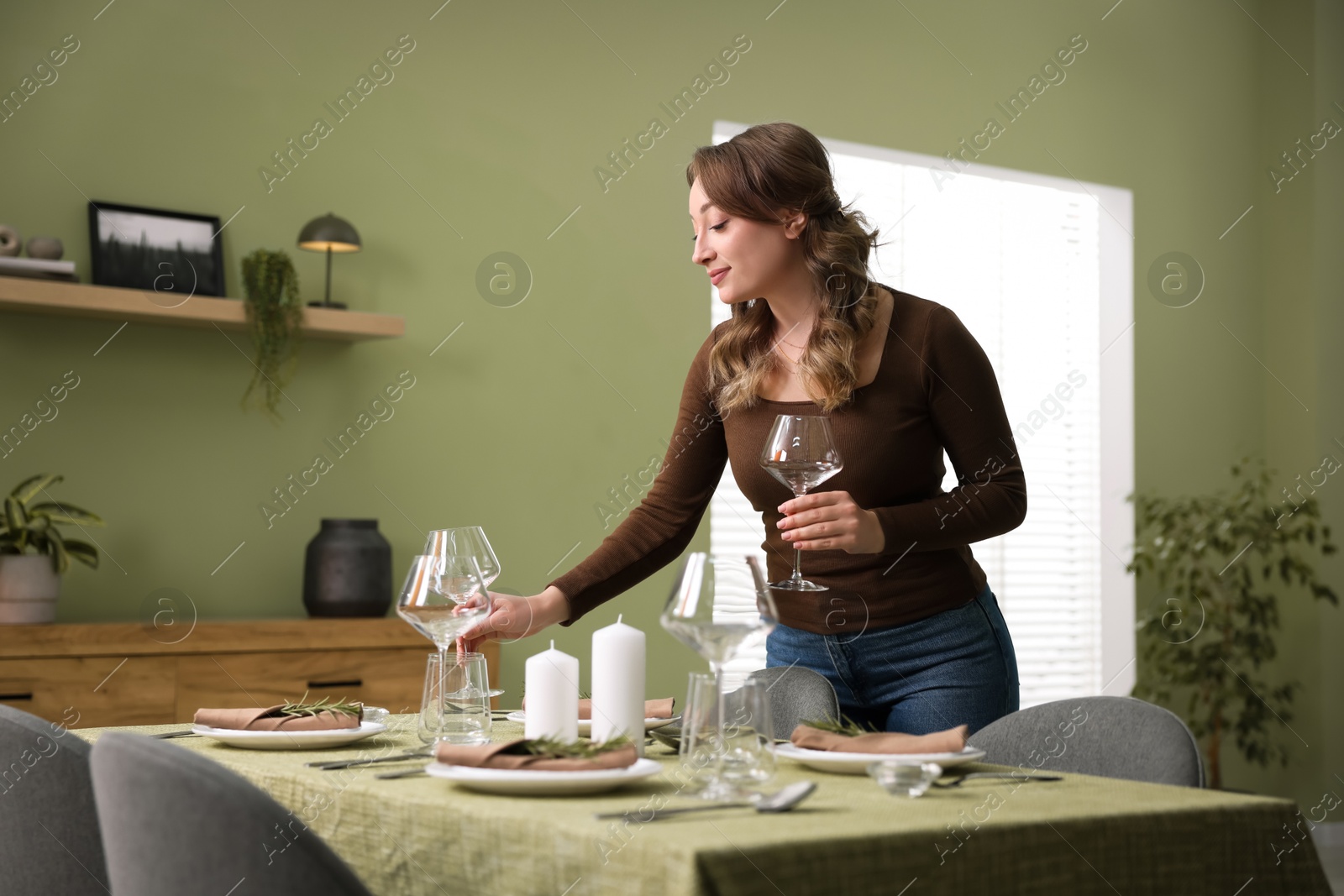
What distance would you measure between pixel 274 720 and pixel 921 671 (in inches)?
37.2

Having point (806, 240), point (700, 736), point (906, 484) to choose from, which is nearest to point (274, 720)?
point (700, 736)

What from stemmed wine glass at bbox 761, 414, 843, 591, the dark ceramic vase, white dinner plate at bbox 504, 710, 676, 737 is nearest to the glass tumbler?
white dinner plate at bbox 504, 710, 676, 737

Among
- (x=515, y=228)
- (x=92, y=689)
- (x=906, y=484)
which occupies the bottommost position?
(x=92, y=689)

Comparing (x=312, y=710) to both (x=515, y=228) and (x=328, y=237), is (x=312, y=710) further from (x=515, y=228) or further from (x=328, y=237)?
(x=515, y=228)

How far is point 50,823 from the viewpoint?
5.00ft

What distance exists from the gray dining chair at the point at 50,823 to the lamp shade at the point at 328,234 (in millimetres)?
2269

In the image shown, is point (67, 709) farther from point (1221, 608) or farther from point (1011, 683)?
point (1221, 608)

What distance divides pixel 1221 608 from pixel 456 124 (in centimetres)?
324

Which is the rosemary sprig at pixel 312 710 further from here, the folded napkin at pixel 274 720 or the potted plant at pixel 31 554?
the potted plant at pixel 31 554

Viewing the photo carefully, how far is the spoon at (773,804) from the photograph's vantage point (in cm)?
105

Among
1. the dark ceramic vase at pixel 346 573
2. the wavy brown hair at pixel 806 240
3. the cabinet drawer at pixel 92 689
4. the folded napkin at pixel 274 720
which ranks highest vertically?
the wavy brown hair at pixel 806 240

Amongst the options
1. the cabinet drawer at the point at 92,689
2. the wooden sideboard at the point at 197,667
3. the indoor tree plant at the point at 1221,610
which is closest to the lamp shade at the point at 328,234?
the wooden sideboard at the point at 197,667

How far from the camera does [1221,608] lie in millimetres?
4758

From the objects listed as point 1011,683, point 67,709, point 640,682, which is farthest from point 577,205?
point 640,682
